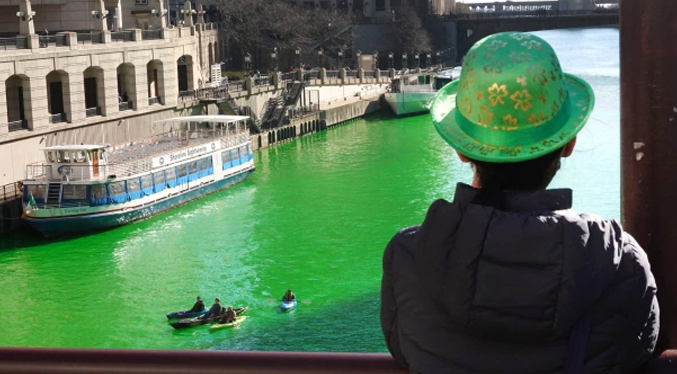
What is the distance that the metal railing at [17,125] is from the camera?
3028cm

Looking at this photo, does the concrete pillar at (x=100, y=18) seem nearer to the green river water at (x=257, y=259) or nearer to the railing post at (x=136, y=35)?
the railing post at (x=136, y=35)

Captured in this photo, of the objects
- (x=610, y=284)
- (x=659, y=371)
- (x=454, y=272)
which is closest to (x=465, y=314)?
(x=454, y=272)

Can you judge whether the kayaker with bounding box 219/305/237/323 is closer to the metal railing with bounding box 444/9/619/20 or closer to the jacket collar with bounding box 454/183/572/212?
the jacket collar with bounding box 454/183/572/212

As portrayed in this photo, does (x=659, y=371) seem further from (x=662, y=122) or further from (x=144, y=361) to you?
(x=144, y=361)

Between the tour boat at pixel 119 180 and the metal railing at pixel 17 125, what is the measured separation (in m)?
1.39

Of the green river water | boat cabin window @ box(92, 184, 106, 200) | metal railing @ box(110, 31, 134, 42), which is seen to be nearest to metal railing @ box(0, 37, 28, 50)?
metal railing @ box(110, 31, 134, 42)

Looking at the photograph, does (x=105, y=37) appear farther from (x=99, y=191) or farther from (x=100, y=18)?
(x=99, y=191)

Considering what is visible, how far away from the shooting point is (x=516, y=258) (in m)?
1.84

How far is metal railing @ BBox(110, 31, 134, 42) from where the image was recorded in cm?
3603

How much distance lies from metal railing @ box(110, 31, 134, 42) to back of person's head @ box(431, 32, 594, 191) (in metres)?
→ 34.9

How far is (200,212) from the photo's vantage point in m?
28.8

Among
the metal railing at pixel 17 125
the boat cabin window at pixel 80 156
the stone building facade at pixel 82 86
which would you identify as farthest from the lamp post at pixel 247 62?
the boat cabin window at pixel 80 156

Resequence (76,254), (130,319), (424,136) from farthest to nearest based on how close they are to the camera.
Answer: (424,136) → (76,254) → (130,319)

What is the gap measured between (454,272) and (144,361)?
877mm
